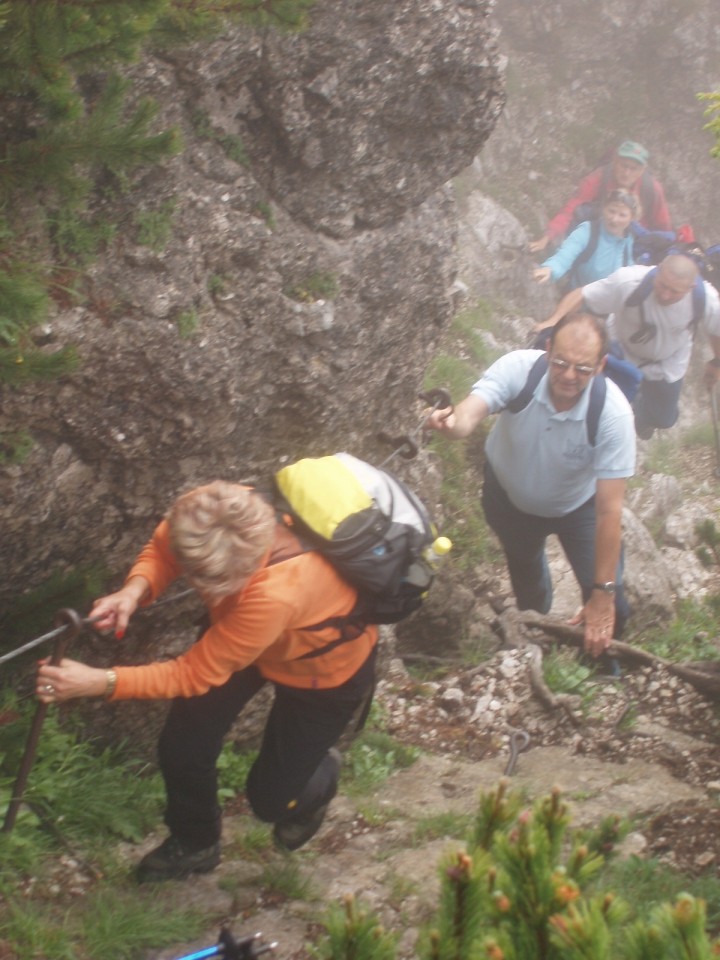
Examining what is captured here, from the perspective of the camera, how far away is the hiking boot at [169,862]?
4.37 metres

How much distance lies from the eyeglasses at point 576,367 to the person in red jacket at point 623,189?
28.9ft

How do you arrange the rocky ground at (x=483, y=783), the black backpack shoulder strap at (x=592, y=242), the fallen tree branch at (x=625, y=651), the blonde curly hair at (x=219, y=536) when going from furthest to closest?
the black backpack shoulder strap at (x=592, y=242) < the fallen tree branch at (x=625, y=651) < the rocky ground at (x=483, y=783) < the blonde curly hair at (x=219, y=536)

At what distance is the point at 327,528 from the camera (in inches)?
146

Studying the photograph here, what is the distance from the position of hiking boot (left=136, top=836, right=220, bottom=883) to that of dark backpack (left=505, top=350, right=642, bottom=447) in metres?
3.78

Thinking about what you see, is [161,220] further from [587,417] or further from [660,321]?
[660,321]

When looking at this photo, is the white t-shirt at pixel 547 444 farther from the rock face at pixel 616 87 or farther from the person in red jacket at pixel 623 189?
the rock face at pixel 616 87

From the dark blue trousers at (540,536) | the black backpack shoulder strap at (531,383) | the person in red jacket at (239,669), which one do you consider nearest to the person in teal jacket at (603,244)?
the dark blue trousers at (540,536)

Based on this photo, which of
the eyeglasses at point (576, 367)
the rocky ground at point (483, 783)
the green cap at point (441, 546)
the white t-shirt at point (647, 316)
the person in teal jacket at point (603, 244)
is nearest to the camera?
the green cap at point (441, 546)

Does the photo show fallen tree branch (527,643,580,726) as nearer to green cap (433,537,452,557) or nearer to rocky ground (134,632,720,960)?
rocky ground (134,632,720,960)

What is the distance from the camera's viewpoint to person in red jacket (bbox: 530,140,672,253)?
1380 cm

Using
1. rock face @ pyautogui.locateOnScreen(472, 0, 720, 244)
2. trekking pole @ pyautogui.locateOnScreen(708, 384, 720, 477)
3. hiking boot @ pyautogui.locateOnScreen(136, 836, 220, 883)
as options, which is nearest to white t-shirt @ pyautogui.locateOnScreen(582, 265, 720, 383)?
trekking pole @ pyautogui.locateOnScreen(708, 384, 720, 477)

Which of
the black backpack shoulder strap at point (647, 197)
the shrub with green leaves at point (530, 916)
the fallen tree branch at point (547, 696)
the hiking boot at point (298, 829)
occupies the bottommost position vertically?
the fallen tree branch at point (547, 696)

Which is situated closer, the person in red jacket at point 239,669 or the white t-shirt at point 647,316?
the person in red jacket at point 239,669

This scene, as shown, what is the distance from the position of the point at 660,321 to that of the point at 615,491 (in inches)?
173
